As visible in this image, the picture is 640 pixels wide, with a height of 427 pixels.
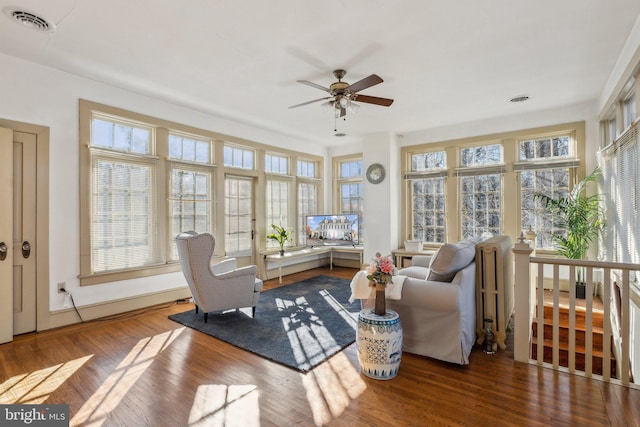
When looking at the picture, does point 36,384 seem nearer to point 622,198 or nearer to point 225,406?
point 225,406

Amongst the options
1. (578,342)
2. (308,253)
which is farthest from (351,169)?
(578,342)

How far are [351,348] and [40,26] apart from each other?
3850mm

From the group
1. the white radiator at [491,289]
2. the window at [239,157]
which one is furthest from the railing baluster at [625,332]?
the window at [239,157]

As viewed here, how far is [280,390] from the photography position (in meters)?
2.24

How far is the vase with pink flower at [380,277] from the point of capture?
8.05ft

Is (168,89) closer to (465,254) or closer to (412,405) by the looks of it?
(465,254)

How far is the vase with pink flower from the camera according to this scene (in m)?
2.45

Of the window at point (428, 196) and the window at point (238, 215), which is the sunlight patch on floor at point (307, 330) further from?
the window at point (428, 196)

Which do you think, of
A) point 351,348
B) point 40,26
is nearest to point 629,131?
point 351,348

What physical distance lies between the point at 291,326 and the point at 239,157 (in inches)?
129

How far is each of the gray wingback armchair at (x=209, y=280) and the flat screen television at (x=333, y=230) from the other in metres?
2.72

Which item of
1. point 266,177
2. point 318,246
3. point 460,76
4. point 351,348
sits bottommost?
point 351,348

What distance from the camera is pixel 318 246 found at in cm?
647

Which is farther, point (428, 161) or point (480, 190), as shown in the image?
point (428, 161)
